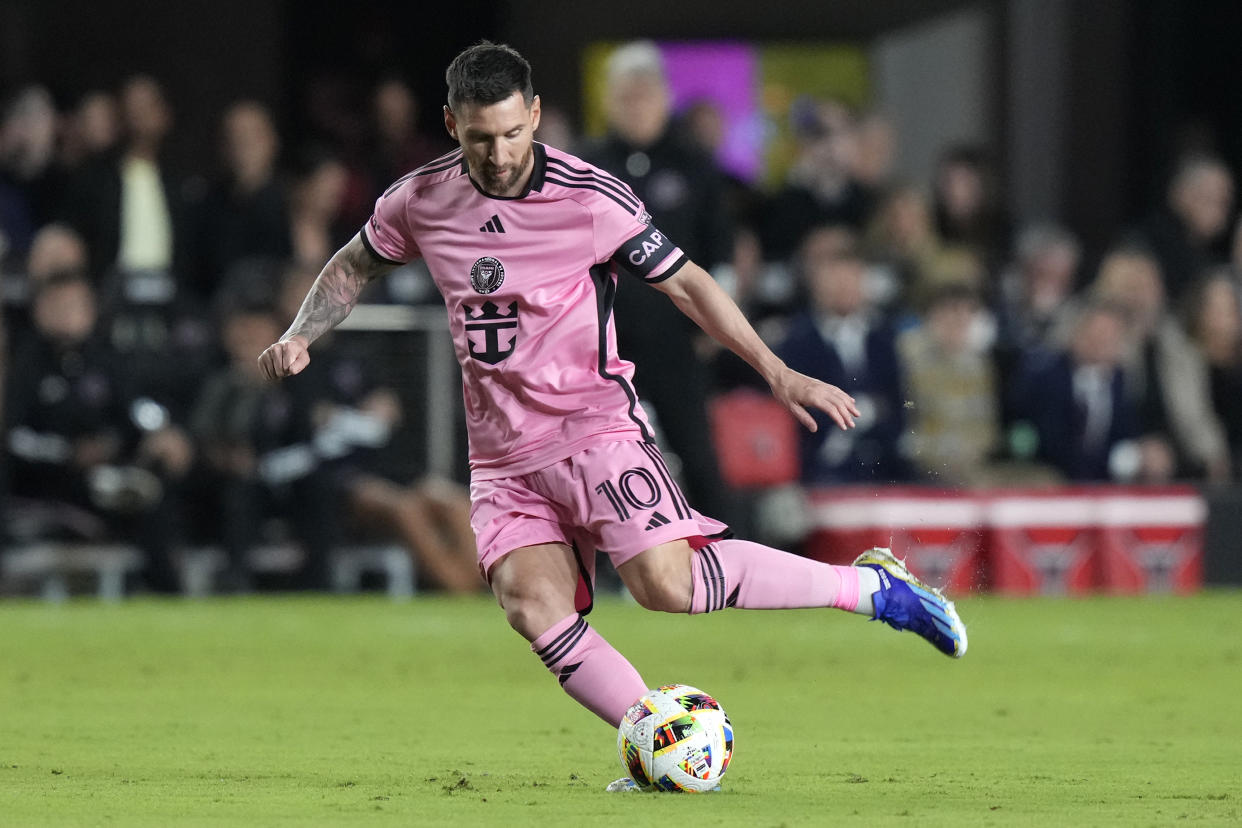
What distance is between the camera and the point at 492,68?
18.5 ft

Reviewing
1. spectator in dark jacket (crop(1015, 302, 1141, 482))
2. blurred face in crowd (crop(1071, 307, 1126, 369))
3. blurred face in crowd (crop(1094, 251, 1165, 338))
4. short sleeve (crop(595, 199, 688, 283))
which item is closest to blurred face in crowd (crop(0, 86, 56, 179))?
spectator in dark jacket (crop(1015, 302, 1141, 482))

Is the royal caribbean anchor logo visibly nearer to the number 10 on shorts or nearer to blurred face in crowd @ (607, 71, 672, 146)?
the number 10 on shorts

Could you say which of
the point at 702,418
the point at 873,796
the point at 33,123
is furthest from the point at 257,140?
the point at 873,796

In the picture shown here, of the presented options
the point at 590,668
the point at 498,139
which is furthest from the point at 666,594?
the point at 498,139

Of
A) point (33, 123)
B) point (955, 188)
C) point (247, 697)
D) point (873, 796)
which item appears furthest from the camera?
point (955, 188)

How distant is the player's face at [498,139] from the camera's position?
5.63m

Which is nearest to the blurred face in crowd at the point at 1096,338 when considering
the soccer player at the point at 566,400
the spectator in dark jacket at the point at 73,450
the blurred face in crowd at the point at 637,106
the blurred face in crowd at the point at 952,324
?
the blurred face in crowd at the point at 952,324

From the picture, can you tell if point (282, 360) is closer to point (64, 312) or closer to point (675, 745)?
point (675, 745)

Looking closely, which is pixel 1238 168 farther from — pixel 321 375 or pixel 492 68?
pixel 492 68

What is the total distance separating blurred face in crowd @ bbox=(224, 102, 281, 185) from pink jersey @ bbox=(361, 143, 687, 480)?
7.66m

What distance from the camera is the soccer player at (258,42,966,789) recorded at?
5805mm

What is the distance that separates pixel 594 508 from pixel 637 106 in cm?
528

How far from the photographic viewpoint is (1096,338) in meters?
13.7

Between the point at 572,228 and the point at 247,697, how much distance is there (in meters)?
2.91
